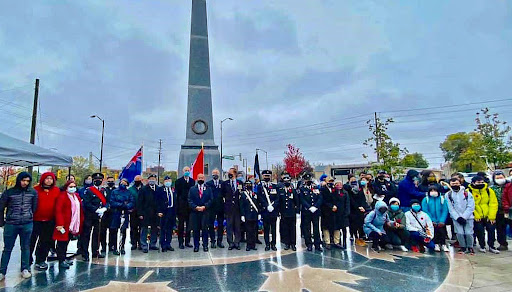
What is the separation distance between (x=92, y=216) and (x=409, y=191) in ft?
24.2

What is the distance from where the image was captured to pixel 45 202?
581cm

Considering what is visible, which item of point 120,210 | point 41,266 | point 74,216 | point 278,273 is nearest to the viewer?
point 278,273

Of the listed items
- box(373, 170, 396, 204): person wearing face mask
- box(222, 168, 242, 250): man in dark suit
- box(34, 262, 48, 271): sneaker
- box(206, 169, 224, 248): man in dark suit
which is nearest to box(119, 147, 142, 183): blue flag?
box(206, 169, 224, 248): man in dark suit

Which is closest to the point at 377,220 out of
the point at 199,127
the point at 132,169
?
the point at 132,169

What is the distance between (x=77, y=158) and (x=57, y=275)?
5402cm

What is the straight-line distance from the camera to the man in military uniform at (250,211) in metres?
7.35

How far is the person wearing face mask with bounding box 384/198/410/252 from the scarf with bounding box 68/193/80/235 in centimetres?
668

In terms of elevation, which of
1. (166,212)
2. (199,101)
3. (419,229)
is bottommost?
(419,229)

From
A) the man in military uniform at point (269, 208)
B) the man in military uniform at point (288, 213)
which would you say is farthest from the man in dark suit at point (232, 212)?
the man in military uniform at point (288, 213)

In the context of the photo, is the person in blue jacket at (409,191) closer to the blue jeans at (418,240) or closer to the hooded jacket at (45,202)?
the blue jeans at (418,240)

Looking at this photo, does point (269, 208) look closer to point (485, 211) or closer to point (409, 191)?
point (409, 191)

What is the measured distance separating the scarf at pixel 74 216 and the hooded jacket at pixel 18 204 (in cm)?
72

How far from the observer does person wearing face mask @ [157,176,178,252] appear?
24.0 ft

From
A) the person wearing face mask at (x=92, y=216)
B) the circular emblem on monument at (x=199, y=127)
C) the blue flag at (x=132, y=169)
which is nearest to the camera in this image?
the person wearing face mask at (x=92, y=216)
